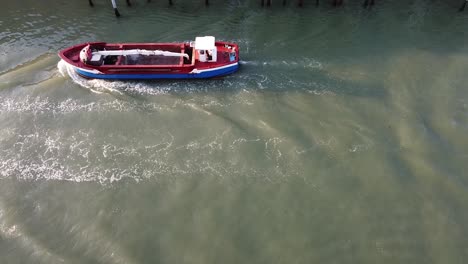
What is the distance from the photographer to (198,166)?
15.1 metres

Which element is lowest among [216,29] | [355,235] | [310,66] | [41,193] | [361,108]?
[355,235]

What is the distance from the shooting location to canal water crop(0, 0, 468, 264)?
42.5ft

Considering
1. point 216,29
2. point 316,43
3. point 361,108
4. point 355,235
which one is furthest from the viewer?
point 216,29

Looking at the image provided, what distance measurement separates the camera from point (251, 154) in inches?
613

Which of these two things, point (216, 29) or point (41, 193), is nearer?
point (41, 193)

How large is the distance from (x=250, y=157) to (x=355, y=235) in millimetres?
5458

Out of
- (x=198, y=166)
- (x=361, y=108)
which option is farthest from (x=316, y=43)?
(x=198, y=166)

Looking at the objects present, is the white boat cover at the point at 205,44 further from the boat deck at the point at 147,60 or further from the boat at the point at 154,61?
the boat deck at the point at 147,60

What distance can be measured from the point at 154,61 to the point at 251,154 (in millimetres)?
8742

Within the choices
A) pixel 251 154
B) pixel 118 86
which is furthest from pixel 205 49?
pixel 251 154

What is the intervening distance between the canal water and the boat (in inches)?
24.8

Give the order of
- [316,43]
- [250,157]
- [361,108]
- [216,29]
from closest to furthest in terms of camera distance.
Result: [250,157] → [361,108] → [316,43] → [216,29]

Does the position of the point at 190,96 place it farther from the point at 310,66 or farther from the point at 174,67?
the point at 310,66

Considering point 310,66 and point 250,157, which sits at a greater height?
point 310,66
